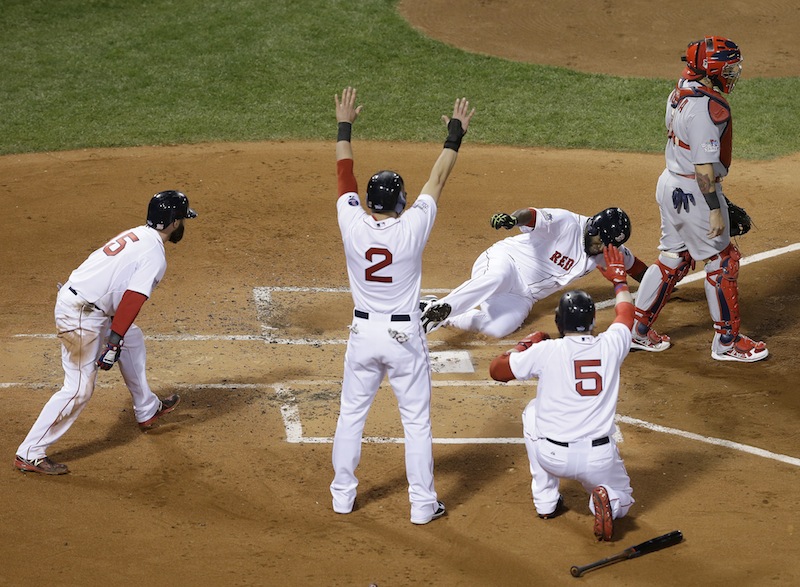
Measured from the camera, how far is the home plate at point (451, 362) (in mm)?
8859

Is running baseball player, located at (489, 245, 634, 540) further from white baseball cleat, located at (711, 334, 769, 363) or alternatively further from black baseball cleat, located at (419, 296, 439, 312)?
white baseball cleat, located at (711, 334, 769, 363)

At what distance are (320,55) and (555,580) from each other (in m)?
12.5

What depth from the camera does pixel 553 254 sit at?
952 centimetres

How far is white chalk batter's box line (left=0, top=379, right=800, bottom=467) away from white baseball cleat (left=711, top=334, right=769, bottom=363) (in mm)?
1428

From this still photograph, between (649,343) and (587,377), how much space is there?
3.17 metres

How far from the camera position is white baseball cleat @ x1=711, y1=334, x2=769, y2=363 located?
352 inches

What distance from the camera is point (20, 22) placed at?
1825cm

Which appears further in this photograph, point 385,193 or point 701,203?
point 701,203

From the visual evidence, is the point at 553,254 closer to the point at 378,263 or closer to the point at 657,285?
the point at 657,285

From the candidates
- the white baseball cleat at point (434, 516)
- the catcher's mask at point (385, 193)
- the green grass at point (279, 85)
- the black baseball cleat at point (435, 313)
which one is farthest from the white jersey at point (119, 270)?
the green grass at point (279, 85)

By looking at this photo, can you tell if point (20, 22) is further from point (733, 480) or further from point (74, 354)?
point (733, 480)

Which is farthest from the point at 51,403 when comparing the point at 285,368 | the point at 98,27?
the point at 98,27

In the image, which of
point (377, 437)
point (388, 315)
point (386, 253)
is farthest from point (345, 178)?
point (377, 437)

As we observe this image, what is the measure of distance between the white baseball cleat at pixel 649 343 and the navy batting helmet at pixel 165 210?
13.3ft
